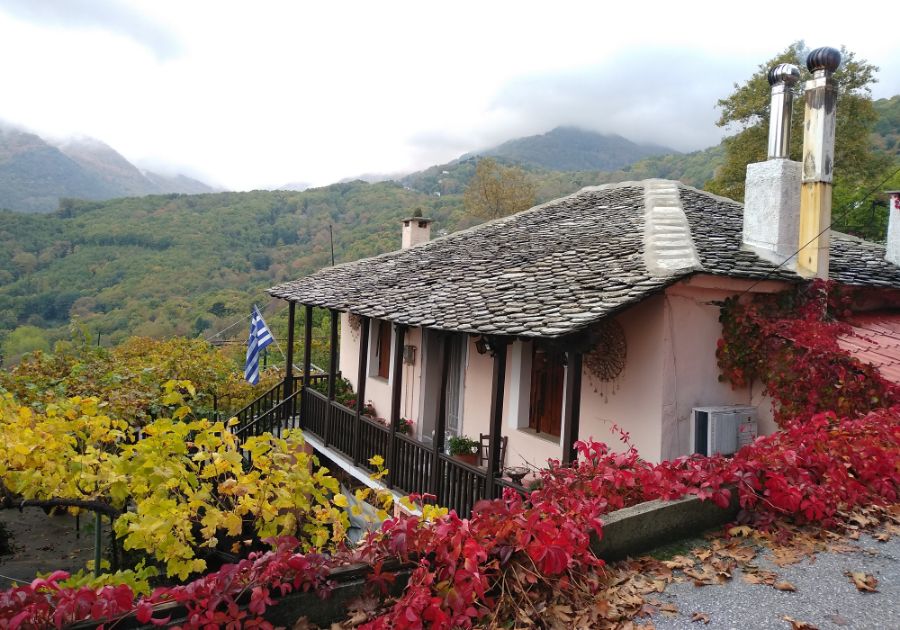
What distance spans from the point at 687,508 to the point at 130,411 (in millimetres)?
8854

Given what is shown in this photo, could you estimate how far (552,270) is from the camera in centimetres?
747

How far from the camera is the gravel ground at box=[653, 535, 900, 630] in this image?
9.86 ft

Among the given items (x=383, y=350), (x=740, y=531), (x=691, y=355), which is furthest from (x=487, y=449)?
(x=740, y=531)

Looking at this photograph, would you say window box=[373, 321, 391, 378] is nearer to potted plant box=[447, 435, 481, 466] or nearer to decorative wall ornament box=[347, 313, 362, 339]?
decorative wall ornament box=[347, 313, 362, 339]

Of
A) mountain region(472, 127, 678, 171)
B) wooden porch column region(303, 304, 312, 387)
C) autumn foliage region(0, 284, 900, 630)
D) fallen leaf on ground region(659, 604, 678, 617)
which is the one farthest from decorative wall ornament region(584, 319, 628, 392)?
mountain region(472, 127, 678, 171)

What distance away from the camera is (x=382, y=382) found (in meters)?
12.1

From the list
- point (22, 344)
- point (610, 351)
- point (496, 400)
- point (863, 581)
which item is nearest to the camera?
point (863, 581)

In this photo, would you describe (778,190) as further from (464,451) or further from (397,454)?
(397,454)

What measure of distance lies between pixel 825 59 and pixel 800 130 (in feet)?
54.2

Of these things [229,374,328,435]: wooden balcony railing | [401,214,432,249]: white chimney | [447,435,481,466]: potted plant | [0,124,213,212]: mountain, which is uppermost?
[0,124,213,212]: mountain

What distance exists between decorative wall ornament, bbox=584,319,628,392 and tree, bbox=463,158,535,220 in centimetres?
2767

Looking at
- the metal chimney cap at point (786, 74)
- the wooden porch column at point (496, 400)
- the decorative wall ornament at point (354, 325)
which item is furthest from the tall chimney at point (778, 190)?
the decorative wall ornament at point (354, 325)

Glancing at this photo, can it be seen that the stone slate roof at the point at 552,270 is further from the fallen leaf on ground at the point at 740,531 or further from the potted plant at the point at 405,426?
the potted plant at the point at 405,426

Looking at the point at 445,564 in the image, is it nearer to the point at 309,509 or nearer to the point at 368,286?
the point at 309,509
